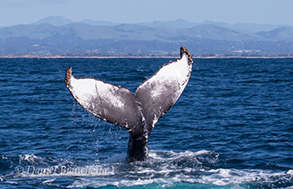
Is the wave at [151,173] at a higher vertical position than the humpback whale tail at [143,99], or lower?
lower

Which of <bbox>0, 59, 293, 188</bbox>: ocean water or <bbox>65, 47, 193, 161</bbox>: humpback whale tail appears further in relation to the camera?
<bbox>0, 59, 293, 188</bbox>: ocean water

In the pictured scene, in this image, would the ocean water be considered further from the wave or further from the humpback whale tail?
the humpback whale tail

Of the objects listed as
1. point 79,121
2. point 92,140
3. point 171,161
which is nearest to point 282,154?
point 171,161

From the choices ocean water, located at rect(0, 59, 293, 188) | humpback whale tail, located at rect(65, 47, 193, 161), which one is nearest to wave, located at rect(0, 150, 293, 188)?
ocean water, located at rect(0, 59, 293, 188)

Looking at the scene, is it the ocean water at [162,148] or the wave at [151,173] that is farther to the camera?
the ocean water at [162,148]

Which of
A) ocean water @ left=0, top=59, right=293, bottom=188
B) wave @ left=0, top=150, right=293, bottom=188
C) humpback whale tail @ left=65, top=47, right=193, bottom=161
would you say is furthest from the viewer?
ocean water @ left=0, top=59, right=293, bottom=188

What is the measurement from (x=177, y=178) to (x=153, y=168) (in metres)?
0.64

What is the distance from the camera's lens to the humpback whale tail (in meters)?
6.75

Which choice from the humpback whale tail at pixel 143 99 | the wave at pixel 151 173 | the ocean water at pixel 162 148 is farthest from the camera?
the ocean water at pixel 162 148

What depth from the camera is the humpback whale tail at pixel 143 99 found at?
675 centimetres

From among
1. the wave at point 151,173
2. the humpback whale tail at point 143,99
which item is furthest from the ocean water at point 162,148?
the humpback whale tail at point 143,99

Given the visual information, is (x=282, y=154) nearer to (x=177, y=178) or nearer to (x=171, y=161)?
(x=171, y=161)

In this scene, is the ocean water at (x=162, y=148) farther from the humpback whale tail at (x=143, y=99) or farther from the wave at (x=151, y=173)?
the humpback whale tail at (x=143, y=99)

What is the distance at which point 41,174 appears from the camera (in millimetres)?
8766
